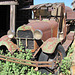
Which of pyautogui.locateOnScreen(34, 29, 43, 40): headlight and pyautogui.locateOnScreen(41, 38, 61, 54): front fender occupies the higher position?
pyautogui.locateOnScreen(34, 29, 43, 40): headlight

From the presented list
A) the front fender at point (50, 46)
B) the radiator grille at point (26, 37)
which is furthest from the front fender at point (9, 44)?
the front fender at point (50, 46)

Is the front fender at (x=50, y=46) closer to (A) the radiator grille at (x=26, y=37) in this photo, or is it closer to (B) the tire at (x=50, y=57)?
(B) the tire at (x=50, y=57)

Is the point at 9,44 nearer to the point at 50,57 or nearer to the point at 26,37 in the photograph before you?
the point at 26,37

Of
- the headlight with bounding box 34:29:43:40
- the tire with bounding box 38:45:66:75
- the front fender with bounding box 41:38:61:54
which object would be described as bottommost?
the tire with bounding box 38:45:66:75

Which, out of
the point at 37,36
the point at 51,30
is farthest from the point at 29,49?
the point at 51,30

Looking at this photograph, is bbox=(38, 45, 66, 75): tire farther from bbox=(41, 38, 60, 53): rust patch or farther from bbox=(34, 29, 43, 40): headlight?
bbox=(34, 29, 43, 40): headlight

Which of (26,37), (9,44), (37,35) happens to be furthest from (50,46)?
(9,44)

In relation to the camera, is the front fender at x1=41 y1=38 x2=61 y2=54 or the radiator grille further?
the radiator grille

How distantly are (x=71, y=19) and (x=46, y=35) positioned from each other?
564 cm

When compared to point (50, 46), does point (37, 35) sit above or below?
above

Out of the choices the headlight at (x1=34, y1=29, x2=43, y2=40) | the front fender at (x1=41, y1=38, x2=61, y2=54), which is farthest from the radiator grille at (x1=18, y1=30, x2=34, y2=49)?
the front fender at (x1=41, y1=38, x2=61, y2=54)

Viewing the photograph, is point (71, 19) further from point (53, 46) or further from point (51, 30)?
point (53, 46)

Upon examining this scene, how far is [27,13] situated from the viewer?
266 inches

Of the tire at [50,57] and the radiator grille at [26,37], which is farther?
the radiator grille at [26,37]
